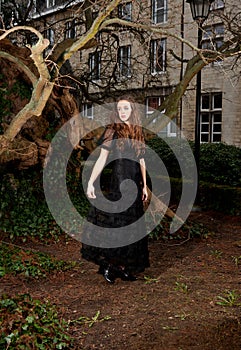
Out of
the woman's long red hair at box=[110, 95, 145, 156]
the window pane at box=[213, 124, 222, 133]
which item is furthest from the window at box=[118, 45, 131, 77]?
the window pane at box=[213, 124, 222, 133]

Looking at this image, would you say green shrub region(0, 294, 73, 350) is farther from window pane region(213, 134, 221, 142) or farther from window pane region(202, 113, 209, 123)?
window pane region(202, 113, 209, 123)

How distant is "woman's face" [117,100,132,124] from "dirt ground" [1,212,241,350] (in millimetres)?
2043

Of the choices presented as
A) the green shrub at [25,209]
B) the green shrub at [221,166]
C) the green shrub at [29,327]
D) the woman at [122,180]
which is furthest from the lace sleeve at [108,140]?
the green shrub at [221,166]

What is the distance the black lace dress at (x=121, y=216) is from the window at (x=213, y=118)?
54.7 feet

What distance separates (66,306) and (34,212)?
3580mm

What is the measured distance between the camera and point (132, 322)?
4.20 metres

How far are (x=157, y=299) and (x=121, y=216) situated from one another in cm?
103

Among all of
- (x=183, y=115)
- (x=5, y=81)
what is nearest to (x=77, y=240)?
(x=5, y=81)

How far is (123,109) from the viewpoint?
16.2ft

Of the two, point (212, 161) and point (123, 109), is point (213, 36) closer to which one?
point (123, 109)

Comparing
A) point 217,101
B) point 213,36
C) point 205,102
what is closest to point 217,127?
point 217,101

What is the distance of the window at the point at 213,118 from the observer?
21.2 meters

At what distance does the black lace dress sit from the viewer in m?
5.11

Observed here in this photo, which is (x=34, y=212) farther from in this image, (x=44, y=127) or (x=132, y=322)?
(x=132, y=322)
